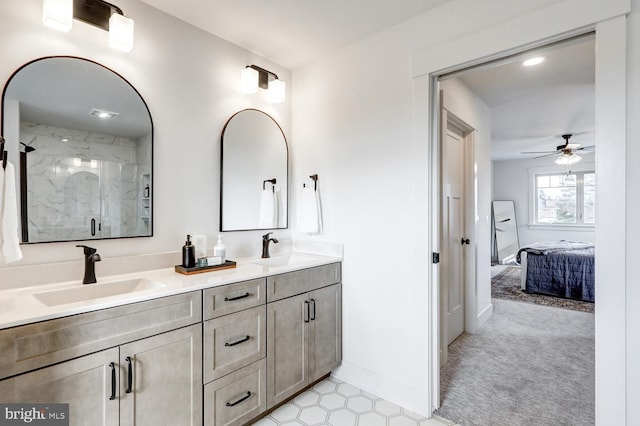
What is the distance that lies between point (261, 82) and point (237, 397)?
2106mm

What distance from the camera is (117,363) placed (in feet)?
4.21

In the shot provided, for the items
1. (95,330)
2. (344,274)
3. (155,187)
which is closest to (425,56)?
(344,274)

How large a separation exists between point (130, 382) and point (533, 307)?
4381 mm

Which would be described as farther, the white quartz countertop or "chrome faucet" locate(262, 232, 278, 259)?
"chrome faucet" locate(262, 232, 278, 259)

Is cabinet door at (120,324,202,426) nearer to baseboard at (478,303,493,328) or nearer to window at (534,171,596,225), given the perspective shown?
baseboard at (478,303,493,328)

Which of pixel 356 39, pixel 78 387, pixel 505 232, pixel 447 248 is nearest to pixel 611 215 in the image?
pixel 447 248

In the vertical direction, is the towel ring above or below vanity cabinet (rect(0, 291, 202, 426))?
above

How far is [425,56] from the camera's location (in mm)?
1919

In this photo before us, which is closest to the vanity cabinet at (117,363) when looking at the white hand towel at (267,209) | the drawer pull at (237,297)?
the drawer pull at (237,297)

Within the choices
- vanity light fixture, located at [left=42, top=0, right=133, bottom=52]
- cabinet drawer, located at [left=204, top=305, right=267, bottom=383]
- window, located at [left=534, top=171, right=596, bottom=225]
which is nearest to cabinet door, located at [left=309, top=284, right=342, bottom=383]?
cabinet drawer, located at [left=204, top=305, right=267, bottom=383]

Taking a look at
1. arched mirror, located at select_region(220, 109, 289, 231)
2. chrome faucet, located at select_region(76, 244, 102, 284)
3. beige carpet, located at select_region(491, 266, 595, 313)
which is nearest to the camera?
chrome faucet, located at select_region(76, 244, 102, 284)

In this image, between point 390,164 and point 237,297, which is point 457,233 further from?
point 237,297

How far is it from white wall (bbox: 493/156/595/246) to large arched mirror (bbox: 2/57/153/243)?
794 centimetres

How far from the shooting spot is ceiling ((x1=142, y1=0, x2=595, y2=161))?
1.87 metres
